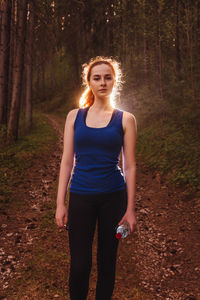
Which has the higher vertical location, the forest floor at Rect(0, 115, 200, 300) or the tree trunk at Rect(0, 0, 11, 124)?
the tree trunk at Rect(0, 0, 11, 124)

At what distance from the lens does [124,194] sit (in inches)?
99.9

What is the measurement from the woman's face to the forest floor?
2.70m

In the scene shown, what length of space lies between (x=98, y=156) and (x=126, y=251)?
3.00 m

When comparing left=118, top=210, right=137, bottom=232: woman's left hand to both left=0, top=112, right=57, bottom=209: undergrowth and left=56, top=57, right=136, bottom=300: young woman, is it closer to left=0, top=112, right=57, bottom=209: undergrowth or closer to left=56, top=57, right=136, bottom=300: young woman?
left=56, top=57, right=136, bottom=300: young woman

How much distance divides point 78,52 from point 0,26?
1610cm

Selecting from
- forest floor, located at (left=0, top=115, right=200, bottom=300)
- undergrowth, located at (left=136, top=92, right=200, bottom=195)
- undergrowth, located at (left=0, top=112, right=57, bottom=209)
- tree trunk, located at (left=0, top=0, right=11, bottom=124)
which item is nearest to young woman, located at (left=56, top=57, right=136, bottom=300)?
forest floor, located at (left=0, top=115, right=200, bottom=300)

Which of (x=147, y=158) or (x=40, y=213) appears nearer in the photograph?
(x=40, y=213)

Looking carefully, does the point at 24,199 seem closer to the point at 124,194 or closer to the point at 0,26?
the point at 124,194

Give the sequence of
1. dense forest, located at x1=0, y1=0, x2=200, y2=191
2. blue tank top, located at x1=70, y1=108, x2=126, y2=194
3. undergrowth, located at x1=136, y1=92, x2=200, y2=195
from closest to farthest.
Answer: blue tank top, located at x1=70, y1=108, x2=126, y2=194
undergrowth, located at x1=136, y1=92, x2=200, y2=195
dense forest, located at x1=0, y1=0, x2=200, y2=191

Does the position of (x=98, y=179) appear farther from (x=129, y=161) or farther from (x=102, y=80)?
(x=102, y=80)

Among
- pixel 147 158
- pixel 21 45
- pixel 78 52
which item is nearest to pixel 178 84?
pixel 147 158

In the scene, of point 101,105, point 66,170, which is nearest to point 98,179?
point 66,170

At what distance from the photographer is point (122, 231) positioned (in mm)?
2418

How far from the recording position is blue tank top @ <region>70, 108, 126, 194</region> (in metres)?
2.37
